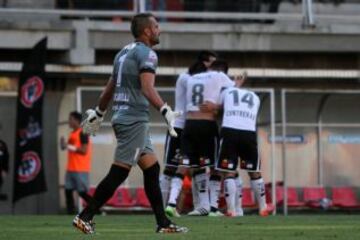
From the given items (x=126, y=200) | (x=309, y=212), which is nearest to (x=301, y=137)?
(x=309, y=212)

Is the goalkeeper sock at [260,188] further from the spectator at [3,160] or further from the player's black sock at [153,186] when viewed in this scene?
the spectator at [3,160]

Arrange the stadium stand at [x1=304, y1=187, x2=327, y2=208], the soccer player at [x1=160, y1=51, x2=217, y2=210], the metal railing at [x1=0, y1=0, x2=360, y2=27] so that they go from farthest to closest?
the stadium stand at [x1=304, y1=187, x2=327, y2=208]
the metal railing at [x1=0, y1=0, x2=360, y2=27]
the soccer player at [x1=160, y1=51, x2=217, y2=210]

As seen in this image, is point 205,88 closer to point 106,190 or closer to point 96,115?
point 96,115

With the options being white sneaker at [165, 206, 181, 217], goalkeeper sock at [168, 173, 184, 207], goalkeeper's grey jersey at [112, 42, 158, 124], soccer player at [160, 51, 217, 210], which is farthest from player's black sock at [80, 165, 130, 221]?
soccer player at [160, 51, 217, 210]

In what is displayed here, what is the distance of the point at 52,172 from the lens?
21016mm

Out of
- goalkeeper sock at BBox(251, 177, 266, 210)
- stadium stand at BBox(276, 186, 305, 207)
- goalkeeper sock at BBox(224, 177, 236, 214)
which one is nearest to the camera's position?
goalkeeper sock at BBox(224, 177, 236, 214)

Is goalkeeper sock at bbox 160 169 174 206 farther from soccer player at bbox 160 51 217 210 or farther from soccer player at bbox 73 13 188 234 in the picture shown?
soccer player at bbox 73 13 188 234

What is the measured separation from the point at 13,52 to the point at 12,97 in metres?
0.97

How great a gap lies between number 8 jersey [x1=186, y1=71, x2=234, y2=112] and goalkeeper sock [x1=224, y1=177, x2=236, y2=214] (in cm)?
107

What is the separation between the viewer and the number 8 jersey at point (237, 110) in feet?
44.8

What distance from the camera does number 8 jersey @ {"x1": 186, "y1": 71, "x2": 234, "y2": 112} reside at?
45.1ft

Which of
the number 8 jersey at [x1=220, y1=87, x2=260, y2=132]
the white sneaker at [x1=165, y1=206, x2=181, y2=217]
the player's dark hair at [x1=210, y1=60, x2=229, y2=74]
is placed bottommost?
the white sneaker at [x1=165, y1=206, x2=181, y2=217]

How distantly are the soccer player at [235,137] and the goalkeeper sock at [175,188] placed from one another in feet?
1.86

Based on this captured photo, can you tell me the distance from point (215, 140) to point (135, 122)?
5027 mm
